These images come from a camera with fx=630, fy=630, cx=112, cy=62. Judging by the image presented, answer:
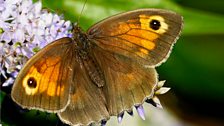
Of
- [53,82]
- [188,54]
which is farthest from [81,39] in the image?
[188,54]

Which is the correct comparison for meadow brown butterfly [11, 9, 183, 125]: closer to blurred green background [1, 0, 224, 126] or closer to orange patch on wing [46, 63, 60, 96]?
orange patch on wing [46, 63, 60, 96]

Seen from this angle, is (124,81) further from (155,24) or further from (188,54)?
(188,54)

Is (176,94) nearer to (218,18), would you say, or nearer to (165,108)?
(165,108)

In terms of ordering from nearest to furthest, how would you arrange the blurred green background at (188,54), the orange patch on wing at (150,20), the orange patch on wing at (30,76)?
the orange patch on wing at (30,76)
the orange patch on wing at (150,20)
the blurred green background at (188,54)

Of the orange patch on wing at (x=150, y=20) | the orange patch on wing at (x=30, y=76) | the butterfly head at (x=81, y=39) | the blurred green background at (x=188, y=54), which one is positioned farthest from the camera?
the blurred green background at (x=188, y=54)

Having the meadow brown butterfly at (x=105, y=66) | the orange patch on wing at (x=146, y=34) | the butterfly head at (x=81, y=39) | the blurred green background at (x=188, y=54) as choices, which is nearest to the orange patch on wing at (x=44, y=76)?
the meadow brown butterfly at (x=105, y=66)

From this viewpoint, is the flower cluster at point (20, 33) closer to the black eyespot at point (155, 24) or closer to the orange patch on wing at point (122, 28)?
the orange patch on wing at point (122, 28)
